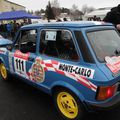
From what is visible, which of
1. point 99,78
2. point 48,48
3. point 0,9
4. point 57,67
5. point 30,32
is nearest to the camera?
point 99,78

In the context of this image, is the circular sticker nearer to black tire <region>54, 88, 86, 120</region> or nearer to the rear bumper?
black tire <region>54, 88, 86, 120</region>

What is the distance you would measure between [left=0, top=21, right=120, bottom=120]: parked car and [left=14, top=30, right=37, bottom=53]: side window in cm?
3

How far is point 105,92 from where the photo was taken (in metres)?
3.24

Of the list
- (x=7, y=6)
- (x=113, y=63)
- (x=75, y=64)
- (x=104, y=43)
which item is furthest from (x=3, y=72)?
(x=7, y=6)

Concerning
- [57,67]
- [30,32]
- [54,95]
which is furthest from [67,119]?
[30,32]

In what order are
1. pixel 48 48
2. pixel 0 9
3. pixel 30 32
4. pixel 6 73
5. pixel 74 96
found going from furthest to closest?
1. pixel 0 9
2. pixel 6 73
3. pixel 30 32
4. pixel 48 48
5. pixel 74 96

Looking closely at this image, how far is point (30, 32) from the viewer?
482cm

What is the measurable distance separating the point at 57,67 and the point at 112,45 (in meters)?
A: 1.03

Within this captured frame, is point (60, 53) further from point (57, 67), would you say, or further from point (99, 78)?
point (99, 78)

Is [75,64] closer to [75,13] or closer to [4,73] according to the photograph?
[4,73]

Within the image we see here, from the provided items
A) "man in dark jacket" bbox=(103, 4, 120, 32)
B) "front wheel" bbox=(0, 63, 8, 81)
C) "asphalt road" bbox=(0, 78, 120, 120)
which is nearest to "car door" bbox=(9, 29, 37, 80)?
"asphalt road" bbox=(0, 78, 120, 120)

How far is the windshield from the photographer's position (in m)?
3.54

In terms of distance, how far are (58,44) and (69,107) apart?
113cm

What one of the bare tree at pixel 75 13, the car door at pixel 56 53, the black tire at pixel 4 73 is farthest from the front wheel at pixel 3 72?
the bare tree at pixel 75 13
